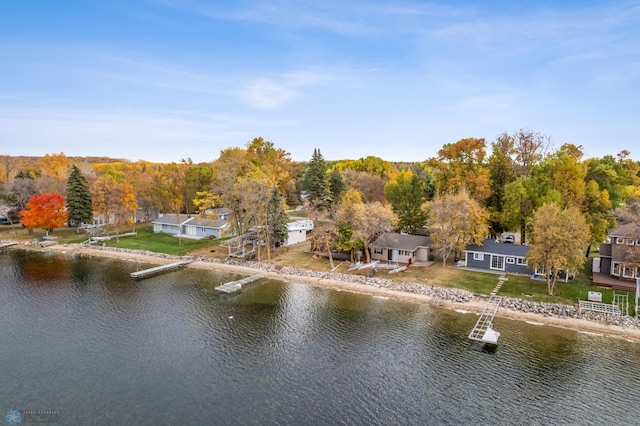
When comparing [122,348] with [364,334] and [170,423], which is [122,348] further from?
[364,334]

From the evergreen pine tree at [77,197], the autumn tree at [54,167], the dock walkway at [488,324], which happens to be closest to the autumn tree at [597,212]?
the dock walkway at [488,324]

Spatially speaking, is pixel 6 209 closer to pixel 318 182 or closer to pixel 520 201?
pixel 318 182

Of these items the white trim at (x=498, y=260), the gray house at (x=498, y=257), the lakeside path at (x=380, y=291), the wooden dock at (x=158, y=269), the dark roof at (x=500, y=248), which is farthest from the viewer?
the wooden dock at (x=158, y=269)

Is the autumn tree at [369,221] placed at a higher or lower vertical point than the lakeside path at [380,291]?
higher

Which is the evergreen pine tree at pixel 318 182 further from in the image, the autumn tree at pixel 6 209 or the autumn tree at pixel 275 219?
the autumn tree at pixel 6 209

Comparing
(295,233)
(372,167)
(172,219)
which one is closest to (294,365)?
(295,233)

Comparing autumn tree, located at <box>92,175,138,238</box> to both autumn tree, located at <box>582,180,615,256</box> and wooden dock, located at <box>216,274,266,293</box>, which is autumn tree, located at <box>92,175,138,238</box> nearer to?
wooden dock, located at <box>216,274,266,293</box>
